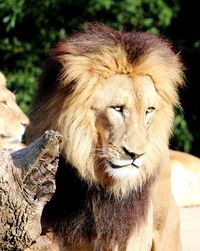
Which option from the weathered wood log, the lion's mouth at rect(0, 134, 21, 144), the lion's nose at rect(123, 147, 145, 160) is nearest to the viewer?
the weathered wood log

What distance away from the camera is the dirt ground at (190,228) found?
4.99 metres

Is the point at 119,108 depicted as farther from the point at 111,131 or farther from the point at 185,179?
the point at 185,179

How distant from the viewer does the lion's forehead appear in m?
3.38

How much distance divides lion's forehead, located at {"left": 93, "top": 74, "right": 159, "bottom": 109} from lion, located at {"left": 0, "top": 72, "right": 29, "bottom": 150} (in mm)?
2279

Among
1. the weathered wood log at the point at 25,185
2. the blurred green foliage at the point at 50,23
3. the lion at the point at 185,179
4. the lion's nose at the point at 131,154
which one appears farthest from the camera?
the blurred green foliage at the point at 50,23

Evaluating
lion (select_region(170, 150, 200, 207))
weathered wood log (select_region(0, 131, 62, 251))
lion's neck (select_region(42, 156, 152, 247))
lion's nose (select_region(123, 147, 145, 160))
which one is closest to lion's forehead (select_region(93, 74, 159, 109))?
lion's nose (select_region(123, 147, 145, 160))

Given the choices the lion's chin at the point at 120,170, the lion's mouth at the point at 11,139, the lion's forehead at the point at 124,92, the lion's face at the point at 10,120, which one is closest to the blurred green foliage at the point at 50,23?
the lion's face at the point at 10,120

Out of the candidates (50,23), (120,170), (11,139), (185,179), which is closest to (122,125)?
(120,170)

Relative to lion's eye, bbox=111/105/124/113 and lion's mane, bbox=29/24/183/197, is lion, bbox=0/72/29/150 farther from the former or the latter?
lion's eye, bbox=111/105/124/113

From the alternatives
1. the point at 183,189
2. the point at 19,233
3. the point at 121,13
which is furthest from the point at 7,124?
the point at 19,233

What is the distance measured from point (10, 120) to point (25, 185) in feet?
10.4

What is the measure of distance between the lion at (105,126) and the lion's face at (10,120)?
2130 mm

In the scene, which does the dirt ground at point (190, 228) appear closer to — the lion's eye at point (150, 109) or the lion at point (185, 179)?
the lion at point (185, 179)

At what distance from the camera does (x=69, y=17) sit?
7.51m
